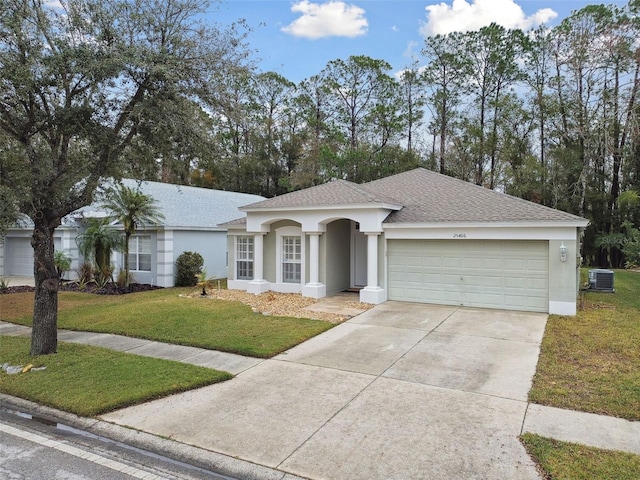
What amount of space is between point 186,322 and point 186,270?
744cm

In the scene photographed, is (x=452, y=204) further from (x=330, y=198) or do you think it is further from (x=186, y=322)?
(x=186, y=322)

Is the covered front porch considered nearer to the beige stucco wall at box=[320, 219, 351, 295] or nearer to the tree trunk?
the beige stucco wall at box=[320, 219, 351, 295]

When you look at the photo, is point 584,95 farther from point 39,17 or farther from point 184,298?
point 39,17

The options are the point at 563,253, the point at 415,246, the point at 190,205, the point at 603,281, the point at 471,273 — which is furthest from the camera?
the point at 190,205

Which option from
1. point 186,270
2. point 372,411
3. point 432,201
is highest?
point 432,201

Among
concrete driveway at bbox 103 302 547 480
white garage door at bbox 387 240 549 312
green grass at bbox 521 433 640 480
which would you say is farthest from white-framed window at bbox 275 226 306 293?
green grass at bbox 521 433 640 480

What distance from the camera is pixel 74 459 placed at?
4473 mm

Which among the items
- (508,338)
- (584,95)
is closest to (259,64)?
(508,338)

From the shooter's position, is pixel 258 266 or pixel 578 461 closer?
pixel 578 461

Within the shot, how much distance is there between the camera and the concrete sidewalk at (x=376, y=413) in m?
4.31

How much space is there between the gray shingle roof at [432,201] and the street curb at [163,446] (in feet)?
30.5

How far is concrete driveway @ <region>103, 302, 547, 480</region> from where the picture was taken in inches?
168

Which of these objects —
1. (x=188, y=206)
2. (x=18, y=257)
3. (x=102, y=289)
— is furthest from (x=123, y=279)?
(x=18, y=257)

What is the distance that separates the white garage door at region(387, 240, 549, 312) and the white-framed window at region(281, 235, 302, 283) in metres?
3.39
